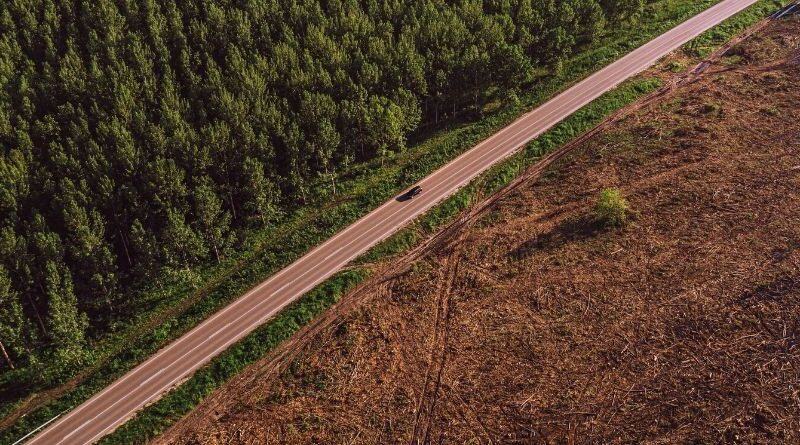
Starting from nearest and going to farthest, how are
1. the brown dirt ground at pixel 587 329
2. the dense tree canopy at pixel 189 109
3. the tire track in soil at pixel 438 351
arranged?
the brown dirt ground at pixel 587 329
the tire track in soil at pixel 438 351
the dense tree canopy at pixel 189 109

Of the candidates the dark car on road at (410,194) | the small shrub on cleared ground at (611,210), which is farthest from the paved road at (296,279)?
the small shrub on cleared ground at (611,210)

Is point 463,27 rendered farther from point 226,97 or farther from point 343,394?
point 343,394

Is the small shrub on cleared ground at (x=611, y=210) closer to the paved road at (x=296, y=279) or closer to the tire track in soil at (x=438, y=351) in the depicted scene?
the tire track in soil at (x=438, y=351)

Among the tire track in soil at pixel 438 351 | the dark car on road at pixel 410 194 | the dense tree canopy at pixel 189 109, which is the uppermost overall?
the dense tree canopy at pixel 189 109

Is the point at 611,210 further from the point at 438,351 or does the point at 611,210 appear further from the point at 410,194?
the point at 438,351

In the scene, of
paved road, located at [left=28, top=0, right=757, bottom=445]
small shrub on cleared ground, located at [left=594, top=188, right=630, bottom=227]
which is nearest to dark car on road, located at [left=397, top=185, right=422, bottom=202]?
paved road, located at [left=28, top=0, right=757, bottom=445]

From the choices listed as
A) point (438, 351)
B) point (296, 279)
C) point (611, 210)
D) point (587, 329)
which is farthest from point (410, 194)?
point (587, 329)

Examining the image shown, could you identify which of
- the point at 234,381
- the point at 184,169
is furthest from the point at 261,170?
the point at 234,381
